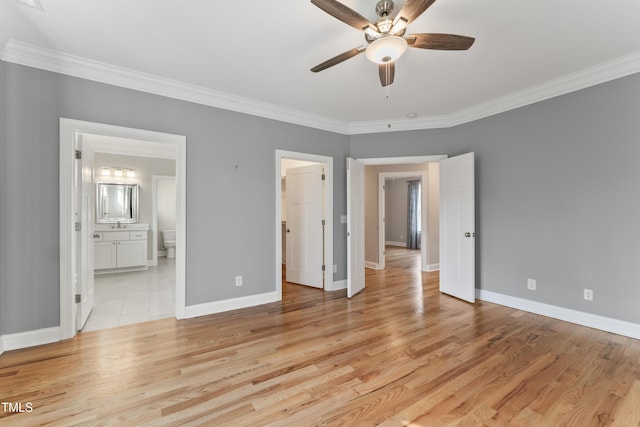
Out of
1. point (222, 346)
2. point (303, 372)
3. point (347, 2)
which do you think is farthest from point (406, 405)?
point (347, 2)

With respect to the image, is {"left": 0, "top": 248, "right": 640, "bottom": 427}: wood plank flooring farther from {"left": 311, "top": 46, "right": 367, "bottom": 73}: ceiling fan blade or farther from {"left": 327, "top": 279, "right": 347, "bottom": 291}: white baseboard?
{"left": 311, "top": 46, "right": 367, "bottom": 73}: ceiling fan blade

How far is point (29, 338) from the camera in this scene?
8.04 feet

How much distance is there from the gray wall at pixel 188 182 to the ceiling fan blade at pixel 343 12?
2.14m

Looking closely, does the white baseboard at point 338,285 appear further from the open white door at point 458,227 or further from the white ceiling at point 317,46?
the white ceiling at point 317,46

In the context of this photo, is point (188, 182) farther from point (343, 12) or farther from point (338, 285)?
point (338, 285)

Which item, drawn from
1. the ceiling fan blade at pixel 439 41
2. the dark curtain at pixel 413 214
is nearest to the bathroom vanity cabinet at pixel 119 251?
the ceiling fan blade at pixel 439 41

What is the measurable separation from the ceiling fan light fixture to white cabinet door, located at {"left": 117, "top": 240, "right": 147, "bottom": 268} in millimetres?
5871

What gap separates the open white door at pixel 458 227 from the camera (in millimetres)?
3707

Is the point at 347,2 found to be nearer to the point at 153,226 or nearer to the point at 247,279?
the point at 247,279

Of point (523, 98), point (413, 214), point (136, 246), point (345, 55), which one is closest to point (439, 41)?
point (345, 55)

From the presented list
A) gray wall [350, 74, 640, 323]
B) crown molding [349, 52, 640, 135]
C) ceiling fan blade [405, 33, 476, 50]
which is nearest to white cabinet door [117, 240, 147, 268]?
crown molding [349, 52, 640, 135]

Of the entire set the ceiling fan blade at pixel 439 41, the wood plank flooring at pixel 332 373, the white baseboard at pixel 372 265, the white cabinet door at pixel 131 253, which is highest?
the ceiling fan blade at pixel 439 41

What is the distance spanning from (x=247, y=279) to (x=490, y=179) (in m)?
3.50

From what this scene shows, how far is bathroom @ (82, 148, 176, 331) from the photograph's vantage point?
3.55 metres
